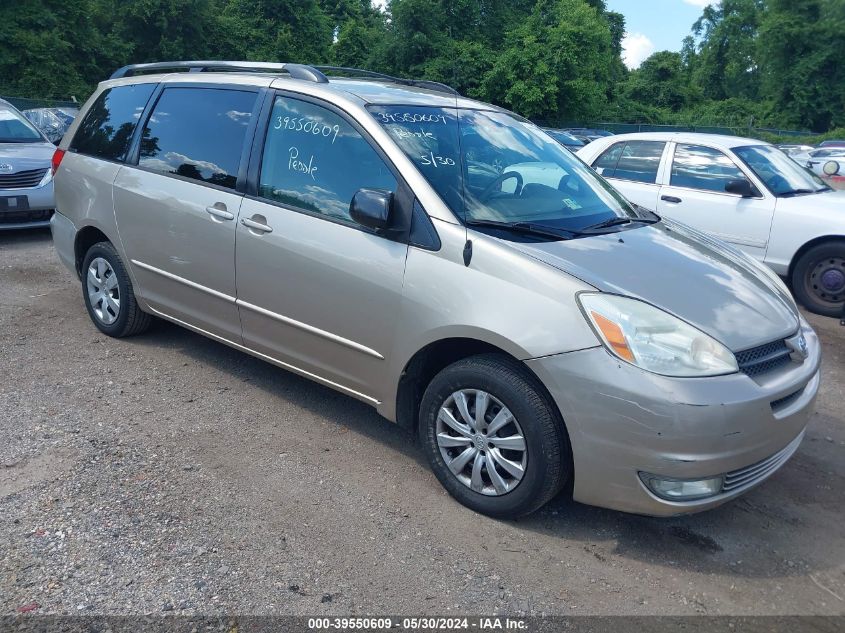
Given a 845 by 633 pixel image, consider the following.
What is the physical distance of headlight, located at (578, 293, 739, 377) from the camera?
299cm

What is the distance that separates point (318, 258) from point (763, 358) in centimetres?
220

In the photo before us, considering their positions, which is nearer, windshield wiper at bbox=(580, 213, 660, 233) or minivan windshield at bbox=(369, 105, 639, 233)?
minivan windshield at bbox=(369, 105, 639, 233)

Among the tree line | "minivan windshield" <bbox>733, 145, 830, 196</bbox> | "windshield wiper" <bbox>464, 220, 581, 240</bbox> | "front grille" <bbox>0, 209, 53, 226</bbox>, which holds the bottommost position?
"front grille" <bbox>0, 209, 53, 226</bbox>

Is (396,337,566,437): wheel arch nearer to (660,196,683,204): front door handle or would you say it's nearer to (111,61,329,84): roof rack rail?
(111,61,329,84): roof rack rail

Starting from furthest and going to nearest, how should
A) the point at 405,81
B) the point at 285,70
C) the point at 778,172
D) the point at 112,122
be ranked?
the point at 778,172 → the point at 112,122 → the point at 405,81 → the point at 285,70

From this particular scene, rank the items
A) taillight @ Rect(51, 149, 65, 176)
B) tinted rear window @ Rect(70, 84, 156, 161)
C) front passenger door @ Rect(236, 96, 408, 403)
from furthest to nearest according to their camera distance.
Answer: taillight @ Rect(51, 149, 65, 176) → tinted rear window @ Rect(70, 84, 156, 161) → front passenger door @ Rect(236, 96, 408, 403)

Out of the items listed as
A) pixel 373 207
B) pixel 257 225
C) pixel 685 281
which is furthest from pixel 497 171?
pixel 257 225

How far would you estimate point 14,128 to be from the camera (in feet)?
32.8

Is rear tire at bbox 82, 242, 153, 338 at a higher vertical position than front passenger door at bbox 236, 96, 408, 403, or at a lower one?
lower

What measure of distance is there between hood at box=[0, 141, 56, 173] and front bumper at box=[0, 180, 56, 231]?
27 cm

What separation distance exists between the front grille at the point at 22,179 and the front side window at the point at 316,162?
19.5 ft

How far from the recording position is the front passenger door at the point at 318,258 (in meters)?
3.70

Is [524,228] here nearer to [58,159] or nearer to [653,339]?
[653,339]

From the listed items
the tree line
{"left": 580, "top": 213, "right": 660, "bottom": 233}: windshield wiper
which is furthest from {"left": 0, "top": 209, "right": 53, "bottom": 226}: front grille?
the tree line
